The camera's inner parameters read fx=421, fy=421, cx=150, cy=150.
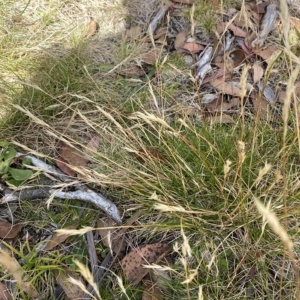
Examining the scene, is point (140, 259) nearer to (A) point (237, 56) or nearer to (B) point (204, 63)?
(B) point (204, 63)

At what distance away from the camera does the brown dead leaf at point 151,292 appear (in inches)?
56.4

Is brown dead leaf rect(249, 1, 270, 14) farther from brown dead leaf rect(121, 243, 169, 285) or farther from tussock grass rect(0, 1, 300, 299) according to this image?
brown dead leaf rect(121, 243, 169, 285)

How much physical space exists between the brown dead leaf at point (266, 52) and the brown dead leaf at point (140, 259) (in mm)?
1039

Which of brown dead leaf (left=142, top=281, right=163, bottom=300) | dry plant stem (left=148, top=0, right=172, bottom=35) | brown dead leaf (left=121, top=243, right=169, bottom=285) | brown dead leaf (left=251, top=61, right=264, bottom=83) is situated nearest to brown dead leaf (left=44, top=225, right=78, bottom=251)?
brown dead leaf (left=121, top=243, right=169, bottom=285)

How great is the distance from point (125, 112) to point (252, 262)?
0.84 m

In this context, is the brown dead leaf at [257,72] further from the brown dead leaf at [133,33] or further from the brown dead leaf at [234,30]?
the brown dead leaf at [133,33]

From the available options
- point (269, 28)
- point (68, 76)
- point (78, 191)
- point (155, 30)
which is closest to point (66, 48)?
point (68, 76)

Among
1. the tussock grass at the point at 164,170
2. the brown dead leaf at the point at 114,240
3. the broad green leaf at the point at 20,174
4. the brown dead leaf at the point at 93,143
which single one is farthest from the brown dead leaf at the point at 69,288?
the brown dead leaf at the point at 93,143

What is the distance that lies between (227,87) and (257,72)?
16 cm

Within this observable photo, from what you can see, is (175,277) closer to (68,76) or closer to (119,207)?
(119,207)

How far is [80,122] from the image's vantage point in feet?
6.14

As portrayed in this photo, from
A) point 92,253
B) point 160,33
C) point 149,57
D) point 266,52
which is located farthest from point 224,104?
point 92,253

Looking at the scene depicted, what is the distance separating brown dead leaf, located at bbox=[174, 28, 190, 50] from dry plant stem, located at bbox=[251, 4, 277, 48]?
338mm

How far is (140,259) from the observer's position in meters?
1.51
